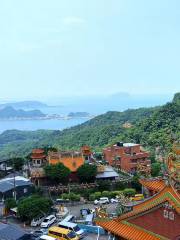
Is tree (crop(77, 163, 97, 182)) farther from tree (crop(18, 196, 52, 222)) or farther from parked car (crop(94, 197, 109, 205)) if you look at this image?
tree (crop(18, 196, 52, 222))

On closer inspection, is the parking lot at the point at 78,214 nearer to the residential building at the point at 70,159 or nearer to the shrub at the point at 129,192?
the shrub at the point at 129,192

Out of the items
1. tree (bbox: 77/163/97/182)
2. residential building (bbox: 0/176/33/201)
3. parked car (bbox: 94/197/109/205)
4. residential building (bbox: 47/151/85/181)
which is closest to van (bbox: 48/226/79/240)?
parked car (bbox: 94/197/109/205)

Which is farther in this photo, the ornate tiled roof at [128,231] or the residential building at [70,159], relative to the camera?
the residential building at [70,159]

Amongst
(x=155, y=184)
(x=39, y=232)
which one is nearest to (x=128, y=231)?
(x=155, y=184)

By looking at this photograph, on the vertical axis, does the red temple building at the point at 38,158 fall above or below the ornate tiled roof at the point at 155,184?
below

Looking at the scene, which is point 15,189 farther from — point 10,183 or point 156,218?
point 156,218

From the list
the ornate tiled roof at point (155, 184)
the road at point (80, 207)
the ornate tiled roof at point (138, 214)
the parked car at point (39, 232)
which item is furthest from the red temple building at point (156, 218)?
the road at point (80, 207)

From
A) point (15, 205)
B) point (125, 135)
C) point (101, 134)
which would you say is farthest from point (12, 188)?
point (101, 134)
